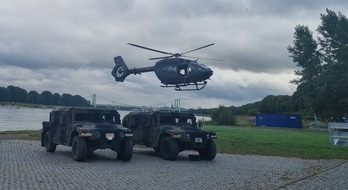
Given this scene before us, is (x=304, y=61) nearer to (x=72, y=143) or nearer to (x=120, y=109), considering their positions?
(x=120, y=109)

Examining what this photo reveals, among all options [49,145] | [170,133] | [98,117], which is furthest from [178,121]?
[49,145]

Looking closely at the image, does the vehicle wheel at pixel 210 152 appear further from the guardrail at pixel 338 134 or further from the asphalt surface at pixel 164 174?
the guardrail at pixel 338 134

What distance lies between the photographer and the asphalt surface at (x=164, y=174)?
31.5 ft

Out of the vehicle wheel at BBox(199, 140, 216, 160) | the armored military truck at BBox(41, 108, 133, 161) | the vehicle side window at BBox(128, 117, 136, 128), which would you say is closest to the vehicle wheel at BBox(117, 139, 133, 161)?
the armored military truck at BBox(41, 108, 133, 161)

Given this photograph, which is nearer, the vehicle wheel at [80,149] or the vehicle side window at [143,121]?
the vehicle wheel at [80,149]

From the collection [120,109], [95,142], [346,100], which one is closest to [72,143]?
[95,142]

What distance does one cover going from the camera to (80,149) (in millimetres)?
13922

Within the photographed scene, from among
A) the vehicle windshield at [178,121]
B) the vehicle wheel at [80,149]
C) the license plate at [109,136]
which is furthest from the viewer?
the vehicle windshield at [178,121]

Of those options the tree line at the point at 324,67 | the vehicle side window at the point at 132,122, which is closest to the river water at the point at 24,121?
the vehicle side window at the point at 132,122

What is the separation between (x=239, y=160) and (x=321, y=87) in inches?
1190

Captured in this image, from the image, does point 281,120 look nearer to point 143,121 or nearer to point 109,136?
point 143,121

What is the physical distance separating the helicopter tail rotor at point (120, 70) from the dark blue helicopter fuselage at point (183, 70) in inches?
205

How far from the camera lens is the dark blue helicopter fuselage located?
22.2 m

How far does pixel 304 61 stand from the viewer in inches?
1901
